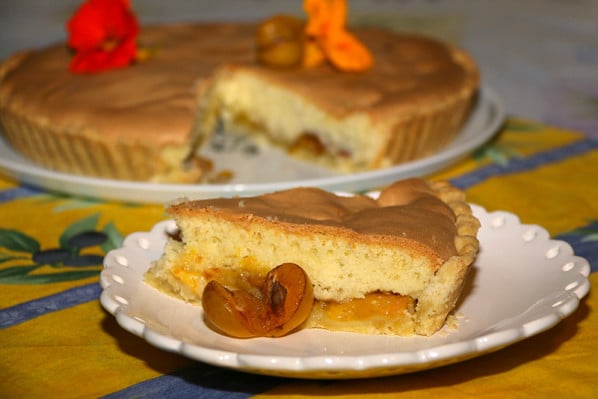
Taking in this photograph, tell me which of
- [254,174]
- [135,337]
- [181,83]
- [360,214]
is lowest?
[254,174]

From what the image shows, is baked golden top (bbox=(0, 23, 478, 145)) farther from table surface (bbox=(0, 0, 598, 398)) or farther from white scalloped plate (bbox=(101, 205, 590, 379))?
white scalloped plate (bbox=(101, 205, 590, 379))

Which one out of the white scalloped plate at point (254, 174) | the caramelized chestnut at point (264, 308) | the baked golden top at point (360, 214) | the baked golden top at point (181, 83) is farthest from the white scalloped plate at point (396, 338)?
the baked golden top at point (181, 83)

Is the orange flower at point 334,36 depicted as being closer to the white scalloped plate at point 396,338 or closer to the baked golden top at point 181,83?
the baked golden top at point 181,83

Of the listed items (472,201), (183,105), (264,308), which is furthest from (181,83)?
(264,308)

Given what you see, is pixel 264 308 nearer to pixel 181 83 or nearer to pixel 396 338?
pixel 396 338

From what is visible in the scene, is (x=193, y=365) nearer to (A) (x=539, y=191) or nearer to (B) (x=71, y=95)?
(A) (x=539, y=191)

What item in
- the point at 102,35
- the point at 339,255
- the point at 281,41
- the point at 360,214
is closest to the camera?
the point at 339,255
